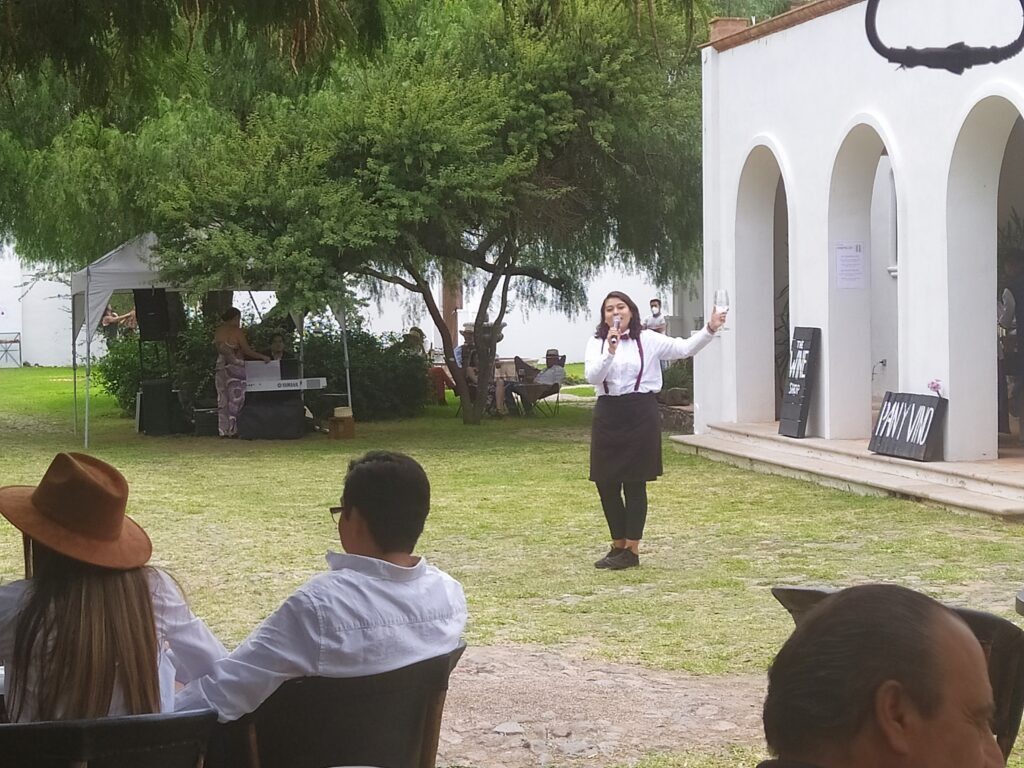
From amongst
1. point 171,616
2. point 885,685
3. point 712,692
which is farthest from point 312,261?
point 885,685

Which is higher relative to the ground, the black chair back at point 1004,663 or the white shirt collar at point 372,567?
the white shirt collar at point 372,567

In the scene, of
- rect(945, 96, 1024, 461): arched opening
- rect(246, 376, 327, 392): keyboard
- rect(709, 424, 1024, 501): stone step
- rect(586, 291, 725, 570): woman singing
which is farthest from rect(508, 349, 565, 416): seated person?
rect(586, 291, 725, 570): woman singing

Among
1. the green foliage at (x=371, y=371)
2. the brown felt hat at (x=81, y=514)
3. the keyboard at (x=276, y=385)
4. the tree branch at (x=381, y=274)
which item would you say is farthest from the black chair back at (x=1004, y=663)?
the green foliage at (x=371, y=371)

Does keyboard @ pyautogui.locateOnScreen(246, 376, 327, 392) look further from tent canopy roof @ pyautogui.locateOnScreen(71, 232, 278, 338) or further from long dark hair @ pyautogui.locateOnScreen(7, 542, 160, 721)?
long dark hair @ pyautogui.locateOnScreen(7, 542, 160, 721)

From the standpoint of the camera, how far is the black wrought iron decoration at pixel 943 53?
1105cm

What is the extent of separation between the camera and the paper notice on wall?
1380 cm

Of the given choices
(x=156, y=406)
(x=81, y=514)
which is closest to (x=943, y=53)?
(x=81, y=514)

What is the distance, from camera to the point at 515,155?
724 inches

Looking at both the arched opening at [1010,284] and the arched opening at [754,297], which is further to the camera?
the arched opening at [754,297]

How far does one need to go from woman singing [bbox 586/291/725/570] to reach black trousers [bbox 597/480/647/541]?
24mm

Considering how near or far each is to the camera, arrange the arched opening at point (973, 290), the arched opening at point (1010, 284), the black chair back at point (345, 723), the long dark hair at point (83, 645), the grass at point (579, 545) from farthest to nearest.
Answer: the arched opening at point (1010, 284) → the arched opening at point (973, 290) → the grass at point (579, 545) → the black chair back at point (345, 723) → the long dark hair at point (83, 645)

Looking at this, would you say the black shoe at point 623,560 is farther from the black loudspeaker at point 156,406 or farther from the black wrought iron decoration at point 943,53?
the black loudspeaker at point 156,406

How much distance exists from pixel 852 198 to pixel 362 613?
11.5 m

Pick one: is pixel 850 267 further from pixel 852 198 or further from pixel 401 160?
pixel 401 160
